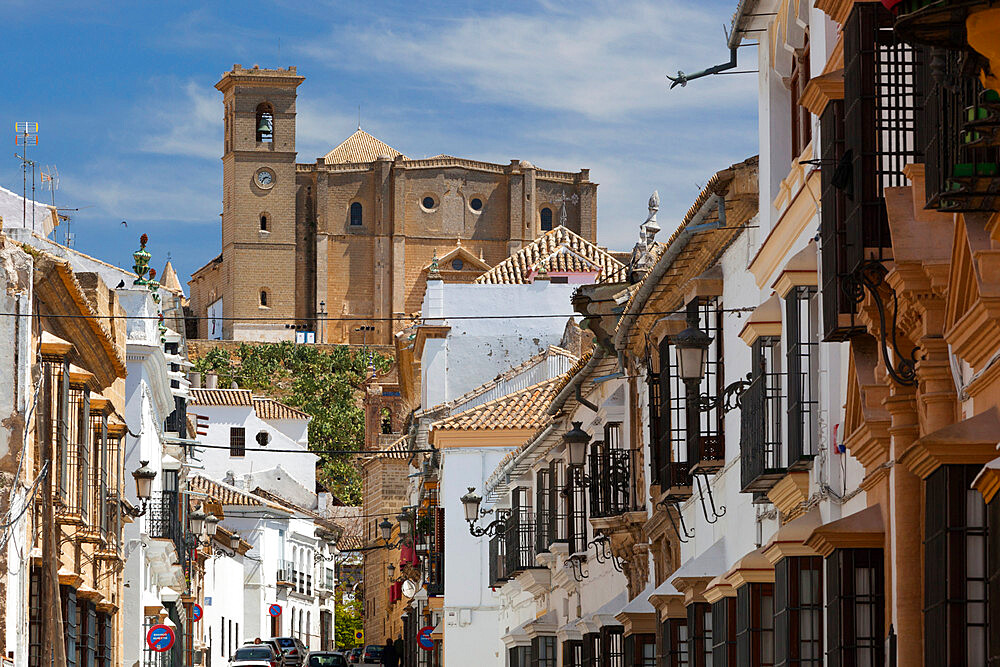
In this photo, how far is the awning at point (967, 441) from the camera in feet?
29.6

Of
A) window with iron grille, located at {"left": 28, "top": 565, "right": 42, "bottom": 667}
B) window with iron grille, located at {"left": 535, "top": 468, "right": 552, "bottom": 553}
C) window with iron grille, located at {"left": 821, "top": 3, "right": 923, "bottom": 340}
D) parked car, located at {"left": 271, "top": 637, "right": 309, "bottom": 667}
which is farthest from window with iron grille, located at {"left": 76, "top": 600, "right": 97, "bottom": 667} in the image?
parked car, located at {"left": 271, "top": 637, "right": 309, "bottom": 667}

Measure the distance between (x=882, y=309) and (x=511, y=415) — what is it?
29.1m

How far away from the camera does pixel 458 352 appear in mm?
46250

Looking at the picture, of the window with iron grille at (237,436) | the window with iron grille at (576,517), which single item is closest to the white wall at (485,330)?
the window with iron grille at (576,517)

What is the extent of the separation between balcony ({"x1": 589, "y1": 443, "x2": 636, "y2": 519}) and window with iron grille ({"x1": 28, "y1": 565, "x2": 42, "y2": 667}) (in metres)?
7.01

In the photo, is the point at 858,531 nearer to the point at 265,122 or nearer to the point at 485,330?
the point at 485,330

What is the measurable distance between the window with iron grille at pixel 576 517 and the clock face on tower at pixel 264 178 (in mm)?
101665

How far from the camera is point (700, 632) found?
732 inches

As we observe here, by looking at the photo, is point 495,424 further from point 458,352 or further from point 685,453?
point 685,453

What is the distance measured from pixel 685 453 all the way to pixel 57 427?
752 cm

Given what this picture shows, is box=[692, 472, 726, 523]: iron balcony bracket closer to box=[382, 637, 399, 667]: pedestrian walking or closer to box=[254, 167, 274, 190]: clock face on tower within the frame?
box=[382, 637, 399, 667]: pedestrian walking

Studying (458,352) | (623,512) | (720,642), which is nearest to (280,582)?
(458,352)

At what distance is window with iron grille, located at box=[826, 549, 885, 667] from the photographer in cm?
1162

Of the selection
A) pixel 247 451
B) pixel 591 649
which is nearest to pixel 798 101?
pixel 591 649
